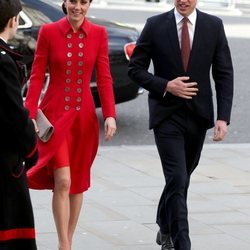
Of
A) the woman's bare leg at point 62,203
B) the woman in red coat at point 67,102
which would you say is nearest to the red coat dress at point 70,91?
the woman in red coat at point 67,102

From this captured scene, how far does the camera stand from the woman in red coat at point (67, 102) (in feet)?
20.6

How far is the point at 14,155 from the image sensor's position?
16.0 ft

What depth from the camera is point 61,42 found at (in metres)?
6.32

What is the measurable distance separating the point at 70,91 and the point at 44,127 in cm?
30

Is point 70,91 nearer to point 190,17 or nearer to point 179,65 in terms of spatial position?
point 179,65

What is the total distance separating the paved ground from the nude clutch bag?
3.08ft

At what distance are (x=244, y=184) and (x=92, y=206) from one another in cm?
172

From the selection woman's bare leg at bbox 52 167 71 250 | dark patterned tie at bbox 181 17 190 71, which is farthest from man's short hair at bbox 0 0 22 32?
dark patterned tie at bbox 181 17 190 71

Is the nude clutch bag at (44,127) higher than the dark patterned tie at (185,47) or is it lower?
lower

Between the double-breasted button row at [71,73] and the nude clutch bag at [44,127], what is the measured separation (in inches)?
7.1

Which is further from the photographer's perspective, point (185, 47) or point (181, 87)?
point (185, 47)

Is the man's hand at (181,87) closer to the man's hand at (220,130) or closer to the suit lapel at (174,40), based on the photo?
the suit lapel at (174,40)

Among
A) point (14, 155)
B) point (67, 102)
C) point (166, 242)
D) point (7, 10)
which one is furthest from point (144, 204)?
point (7, 10)

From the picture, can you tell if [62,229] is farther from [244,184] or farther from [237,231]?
[244,184]
